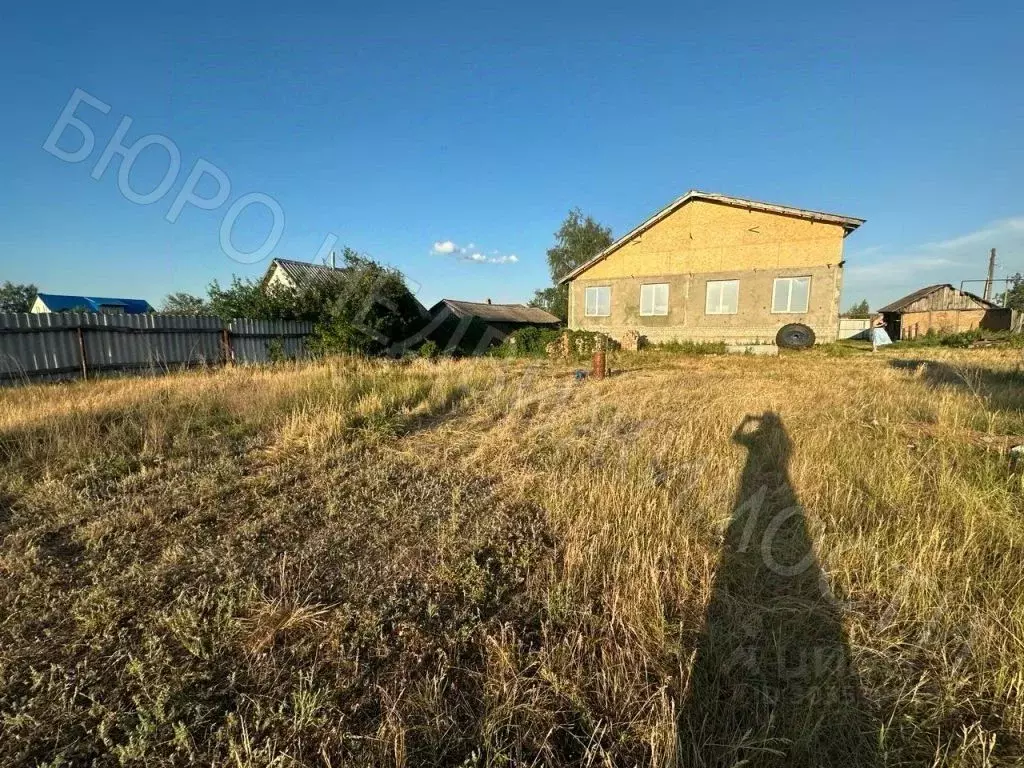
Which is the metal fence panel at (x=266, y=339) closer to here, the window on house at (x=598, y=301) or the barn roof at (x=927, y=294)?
the window on house at (x=598, y=301)

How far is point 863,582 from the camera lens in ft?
7.25

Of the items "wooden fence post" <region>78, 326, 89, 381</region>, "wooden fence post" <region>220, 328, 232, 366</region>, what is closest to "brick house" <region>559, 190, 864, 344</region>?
"wooden fence post" <region>220, 328, 232, 366</region>

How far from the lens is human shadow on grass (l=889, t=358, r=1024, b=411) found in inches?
216

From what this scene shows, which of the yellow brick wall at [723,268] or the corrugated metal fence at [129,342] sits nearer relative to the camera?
the corrugated metal fence at [129,342]

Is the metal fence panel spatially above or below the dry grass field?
above

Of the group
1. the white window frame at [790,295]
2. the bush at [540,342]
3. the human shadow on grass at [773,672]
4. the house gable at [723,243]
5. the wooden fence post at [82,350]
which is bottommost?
the human shadow on grass at [773,672]

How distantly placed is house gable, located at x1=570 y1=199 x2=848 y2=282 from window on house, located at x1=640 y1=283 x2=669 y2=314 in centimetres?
63

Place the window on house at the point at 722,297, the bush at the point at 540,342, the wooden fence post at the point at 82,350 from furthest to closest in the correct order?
1. the bush at the point at 540,342
2. the window on house at the point at 722,297
3. the wooden fence post at the point at 82,350

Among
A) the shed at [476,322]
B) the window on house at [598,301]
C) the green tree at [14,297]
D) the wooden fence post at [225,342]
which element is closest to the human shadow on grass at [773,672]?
the wooden fence post at [225,342]

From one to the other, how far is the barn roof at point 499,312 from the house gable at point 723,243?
14097 mm

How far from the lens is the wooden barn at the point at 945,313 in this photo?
27938 millimetres

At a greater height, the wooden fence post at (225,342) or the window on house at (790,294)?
the window on house at (790,294)

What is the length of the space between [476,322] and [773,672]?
26860mm

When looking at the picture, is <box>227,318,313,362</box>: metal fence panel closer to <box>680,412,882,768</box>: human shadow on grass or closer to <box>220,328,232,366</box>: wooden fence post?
<box>220,328,232,366</box>: wooden fence post
